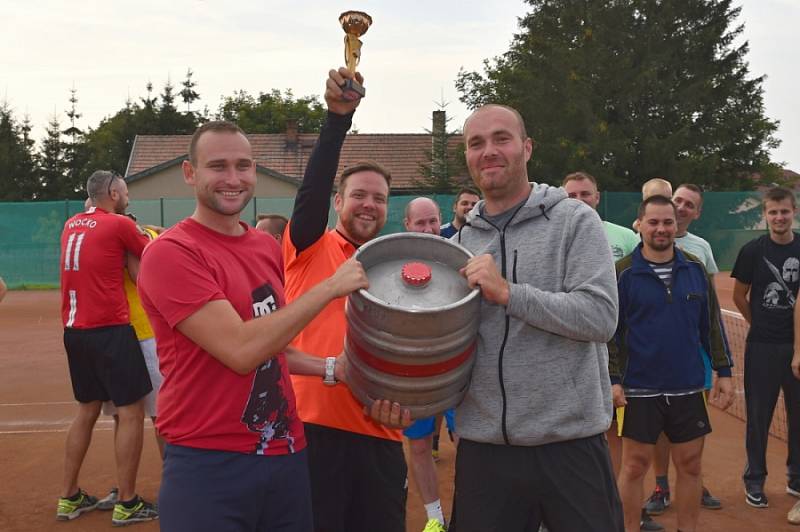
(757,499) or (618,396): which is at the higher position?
(618,396)

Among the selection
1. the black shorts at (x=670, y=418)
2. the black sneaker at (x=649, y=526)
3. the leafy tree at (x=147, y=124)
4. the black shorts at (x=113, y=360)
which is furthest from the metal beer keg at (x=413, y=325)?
the leafy tree at (x=147, y=124)

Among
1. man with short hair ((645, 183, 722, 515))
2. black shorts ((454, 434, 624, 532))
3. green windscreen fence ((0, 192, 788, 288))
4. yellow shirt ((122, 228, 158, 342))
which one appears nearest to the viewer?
black shorts ((454, 434, 624, 532))

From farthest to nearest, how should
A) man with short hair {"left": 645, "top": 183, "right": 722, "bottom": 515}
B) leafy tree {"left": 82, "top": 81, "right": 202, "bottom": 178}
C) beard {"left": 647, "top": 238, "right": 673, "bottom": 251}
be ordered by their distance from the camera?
leafy tree {"left": 82, "top": 81, "right": 202, "bottom": 178} < man with short hair {"left": 645, "top": 183, "right": 722, "bottom": 515} < beard {"left": 647, "top": 238, "right": 673, "bottom": 251}

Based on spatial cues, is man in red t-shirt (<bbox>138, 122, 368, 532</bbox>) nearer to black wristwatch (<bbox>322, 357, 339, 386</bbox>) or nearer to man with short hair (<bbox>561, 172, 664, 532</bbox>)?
black wristwatch (<bbox>322, 357, 339, 386</bbox>)

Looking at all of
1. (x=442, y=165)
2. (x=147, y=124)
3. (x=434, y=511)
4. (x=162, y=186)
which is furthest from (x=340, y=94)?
(x=147, y=124)

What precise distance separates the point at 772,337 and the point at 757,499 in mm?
1217

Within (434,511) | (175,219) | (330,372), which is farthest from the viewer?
(175,219)

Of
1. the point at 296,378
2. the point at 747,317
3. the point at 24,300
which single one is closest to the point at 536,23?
the point at 24,300

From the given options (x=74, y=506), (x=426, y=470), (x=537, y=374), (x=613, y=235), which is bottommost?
(x=74, y=506)

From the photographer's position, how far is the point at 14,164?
37.2 meters

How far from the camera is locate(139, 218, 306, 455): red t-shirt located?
2.57 m

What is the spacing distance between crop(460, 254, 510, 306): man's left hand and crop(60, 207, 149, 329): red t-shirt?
373cm

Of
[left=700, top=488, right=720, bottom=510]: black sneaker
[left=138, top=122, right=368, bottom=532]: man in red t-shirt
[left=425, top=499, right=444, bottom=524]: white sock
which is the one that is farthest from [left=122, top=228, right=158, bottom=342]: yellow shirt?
[left=700, top=488, right=720, bottom=510]: black sneaker

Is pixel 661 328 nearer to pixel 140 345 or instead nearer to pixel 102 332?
pixel 140 345
